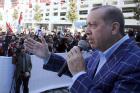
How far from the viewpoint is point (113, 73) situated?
1884 mm

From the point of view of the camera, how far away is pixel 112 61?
1965 mm

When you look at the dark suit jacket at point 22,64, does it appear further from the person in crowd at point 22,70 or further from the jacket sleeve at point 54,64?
the jacket sleeve at point 54,64

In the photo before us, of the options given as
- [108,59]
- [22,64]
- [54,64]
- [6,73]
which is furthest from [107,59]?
[22,64]

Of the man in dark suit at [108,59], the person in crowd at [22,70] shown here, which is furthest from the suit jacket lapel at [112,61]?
the person in crowd at [22,70]

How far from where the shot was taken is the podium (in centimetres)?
761

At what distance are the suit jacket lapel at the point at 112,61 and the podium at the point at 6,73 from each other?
5804mm

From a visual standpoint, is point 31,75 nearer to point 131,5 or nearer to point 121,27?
point 121,27

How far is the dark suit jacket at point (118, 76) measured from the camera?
1.80 meters

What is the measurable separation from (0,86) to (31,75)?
99 cm

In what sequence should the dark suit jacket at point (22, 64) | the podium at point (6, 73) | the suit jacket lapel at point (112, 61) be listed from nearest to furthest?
the suit jacket lapel at point (112, 61), the podium at point (6, 73), the dark suit jacket at point (22, 64)

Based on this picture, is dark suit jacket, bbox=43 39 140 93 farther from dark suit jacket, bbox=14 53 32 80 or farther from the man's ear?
dark suit jacket, bbox=14 53 32 80

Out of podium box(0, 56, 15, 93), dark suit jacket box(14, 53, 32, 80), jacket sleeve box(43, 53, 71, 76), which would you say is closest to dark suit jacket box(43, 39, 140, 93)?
jacket sleeve box(43, 53, 71, 76)

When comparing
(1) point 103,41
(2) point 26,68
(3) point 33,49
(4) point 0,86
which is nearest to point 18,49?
(2) point 26,68

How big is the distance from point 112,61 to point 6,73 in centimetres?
599
